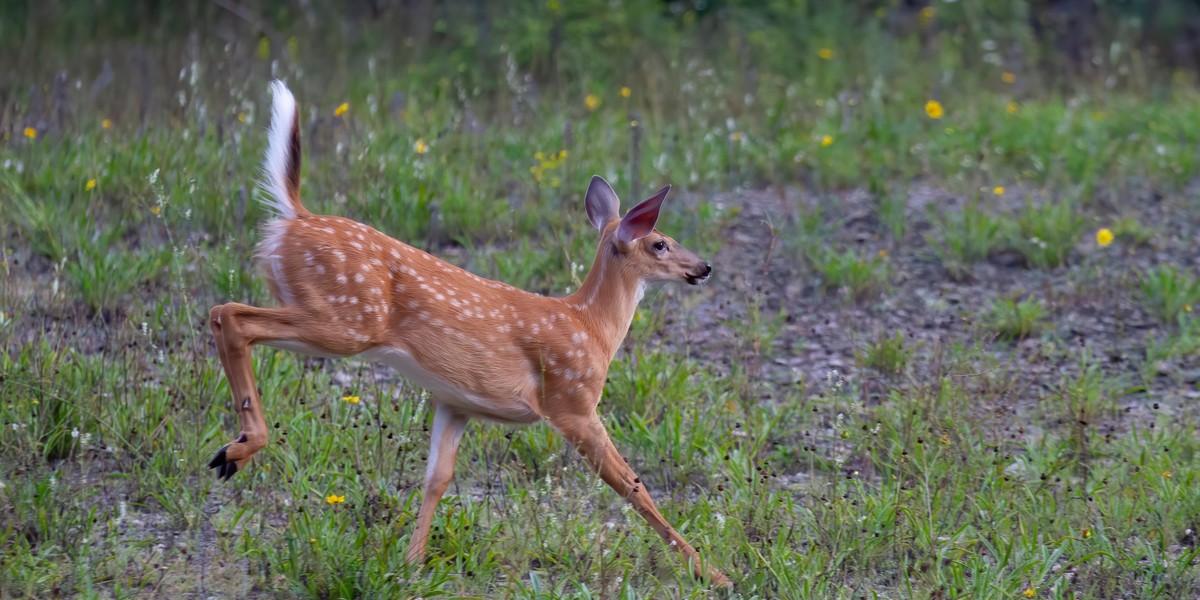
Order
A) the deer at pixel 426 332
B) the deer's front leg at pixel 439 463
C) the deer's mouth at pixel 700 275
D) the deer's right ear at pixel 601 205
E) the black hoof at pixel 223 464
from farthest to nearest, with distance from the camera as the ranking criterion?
the deer's right ear at pixel 601 205, the deer's mouth at pixel 700 275, the deer's front leg at pixel 439 463, the deer at pixel 426 332, the black hoof at pixel 223 464

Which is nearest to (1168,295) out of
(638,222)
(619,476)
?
(638,222)

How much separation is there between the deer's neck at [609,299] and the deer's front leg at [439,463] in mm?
547

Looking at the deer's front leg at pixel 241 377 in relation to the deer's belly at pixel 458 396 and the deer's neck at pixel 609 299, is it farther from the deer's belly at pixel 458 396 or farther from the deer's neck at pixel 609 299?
the deer's neck at pixel 609 299

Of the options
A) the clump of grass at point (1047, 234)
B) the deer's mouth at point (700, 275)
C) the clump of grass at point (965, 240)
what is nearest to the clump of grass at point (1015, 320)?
the clump of grass at point (965, 240)

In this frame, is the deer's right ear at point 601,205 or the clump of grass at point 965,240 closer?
the deer's right ear at point 601,205

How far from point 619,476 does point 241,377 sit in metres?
1.17

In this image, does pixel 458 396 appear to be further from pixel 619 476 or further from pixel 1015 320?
pixel 1015 320

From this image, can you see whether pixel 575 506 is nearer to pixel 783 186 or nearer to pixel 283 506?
pixel 283 506

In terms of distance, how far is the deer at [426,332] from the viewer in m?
3.93

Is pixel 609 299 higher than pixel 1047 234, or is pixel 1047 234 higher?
pixel 609 299

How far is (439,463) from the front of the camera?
14.2ft

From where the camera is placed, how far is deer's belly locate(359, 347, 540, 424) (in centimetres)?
410

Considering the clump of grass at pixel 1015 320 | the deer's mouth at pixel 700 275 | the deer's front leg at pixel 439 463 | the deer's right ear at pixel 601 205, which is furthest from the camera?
the clump of grass at pixel 1015 320

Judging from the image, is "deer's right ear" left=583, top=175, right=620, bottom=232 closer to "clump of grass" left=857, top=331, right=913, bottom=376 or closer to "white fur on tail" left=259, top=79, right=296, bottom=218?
"white fur on tail" left=259, top=79, right=296, bottom=218
